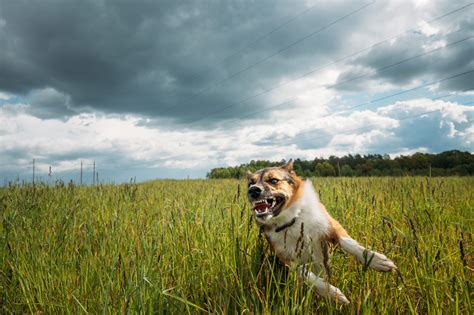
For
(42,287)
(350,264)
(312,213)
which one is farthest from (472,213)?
(42,287)

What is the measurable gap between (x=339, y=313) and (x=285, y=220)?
1.01 metres

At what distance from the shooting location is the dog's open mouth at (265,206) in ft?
11.1

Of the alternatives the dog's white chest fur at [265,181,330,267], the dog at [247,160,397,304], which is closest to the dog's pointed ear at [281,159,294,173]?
the dog at [247,160,397,304]

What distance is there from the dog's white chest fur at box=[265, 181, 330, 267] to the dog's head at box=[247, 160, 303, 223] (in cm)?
10

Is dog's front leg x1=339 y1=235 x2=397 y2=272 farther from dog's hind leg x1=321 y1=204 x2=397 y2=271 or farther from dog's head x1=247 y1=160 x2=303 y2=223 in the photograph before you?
dog's head x1=247 y1=160 x2=303 y2=223

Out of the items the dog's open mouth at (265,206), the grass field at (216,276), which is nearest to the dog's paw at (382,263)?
the grass field at (216,276)

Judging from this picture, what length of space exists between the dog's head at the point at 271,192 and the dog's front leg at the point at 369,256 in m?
0.71

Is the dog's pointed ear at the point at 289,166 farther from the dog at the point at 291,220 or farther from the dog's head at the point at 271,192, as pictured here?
the dog at the point at 291,220

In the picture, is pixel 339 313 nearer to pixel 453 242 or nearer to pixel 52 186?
pixel 453 242

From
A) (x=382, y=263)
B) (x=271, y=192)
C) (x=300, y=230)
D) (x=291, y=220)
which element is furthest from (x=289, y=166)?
(x=382, y=263)

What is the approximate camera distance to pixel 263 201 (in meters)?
3.42

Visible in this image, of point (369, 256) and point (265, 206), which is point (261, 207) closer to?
point (265, 206)

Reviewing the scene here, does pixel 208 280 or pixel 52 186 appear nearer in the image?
pixel 208 280

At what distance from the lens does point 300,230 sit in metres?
3.37
